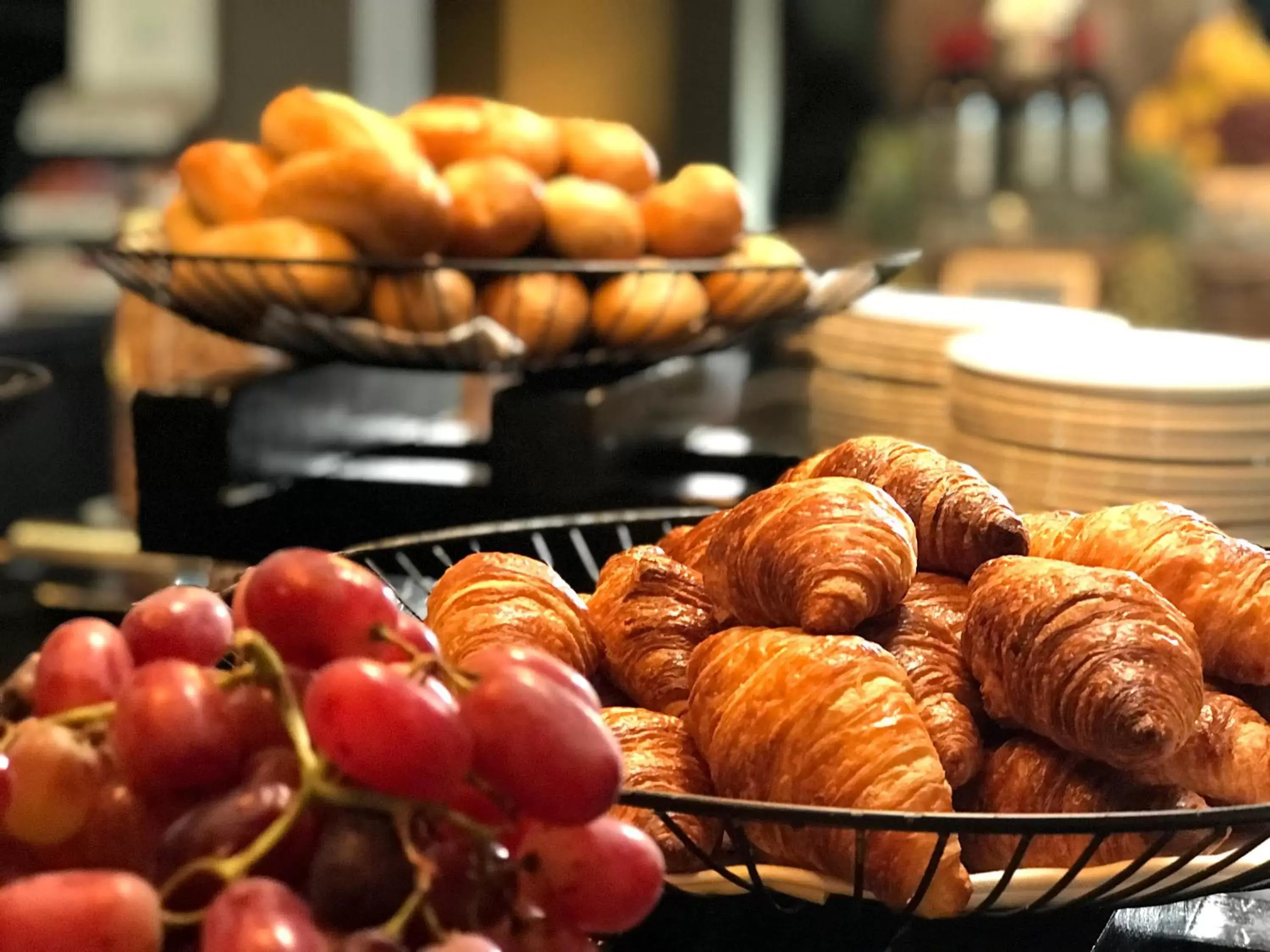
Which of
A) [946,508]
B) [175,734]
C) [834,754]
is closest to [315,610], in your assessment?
[175,734]

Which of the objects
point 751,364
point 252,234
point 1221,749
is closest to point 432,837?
point 1221,749

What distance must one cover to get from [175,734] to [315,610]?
45mm

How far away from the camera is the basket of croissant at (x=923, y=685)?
48 centimetres

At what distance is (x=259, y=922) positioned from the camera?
11.7 inches

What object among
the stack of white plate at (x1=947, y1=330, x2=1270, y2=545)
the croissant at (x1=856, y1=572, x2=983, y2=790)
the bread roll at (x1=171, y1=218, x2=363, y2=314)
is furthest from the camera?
the bread roll at (x1=171, y1=218, x2=363, y2=314)

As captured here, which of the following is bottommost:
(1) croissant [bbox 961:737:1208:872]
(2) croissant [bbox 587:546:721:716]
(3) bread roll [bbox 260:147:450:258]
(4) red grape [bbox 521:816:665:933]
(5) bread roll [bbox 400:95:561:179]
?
(1) croissant [bbox 961:737:1208:872]

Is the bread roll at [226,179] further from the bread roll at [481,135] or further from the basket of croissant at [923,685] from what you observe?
the basket of croissant at [923,685]

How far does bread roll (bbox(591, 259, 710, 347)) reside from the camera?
1073mm

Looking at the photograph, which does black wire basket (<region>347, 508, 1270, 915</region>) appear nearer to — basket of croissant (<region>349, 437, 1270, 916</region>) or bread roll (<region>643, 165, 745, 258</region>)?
basket of croissant (<region>349, 437, 1270, 916</region>)

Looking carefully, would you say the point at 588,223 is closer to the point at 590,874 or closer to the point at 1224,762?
the point at 1224,762

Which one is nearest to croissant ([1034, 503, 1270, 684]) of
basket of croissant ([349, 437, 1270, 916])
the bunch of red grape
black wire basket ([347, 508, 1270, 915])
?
basket of croissant ([349, 437, 1270, 916])

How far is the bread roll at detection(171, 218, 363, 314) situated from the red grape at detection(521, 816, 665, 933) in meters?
0.69

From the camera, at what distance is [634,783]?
53 centimetres

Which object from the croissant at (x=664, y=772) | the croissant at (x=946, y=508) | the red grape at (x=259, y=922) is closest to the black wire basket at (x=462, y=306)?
the croissant at (x=946, y=508)
